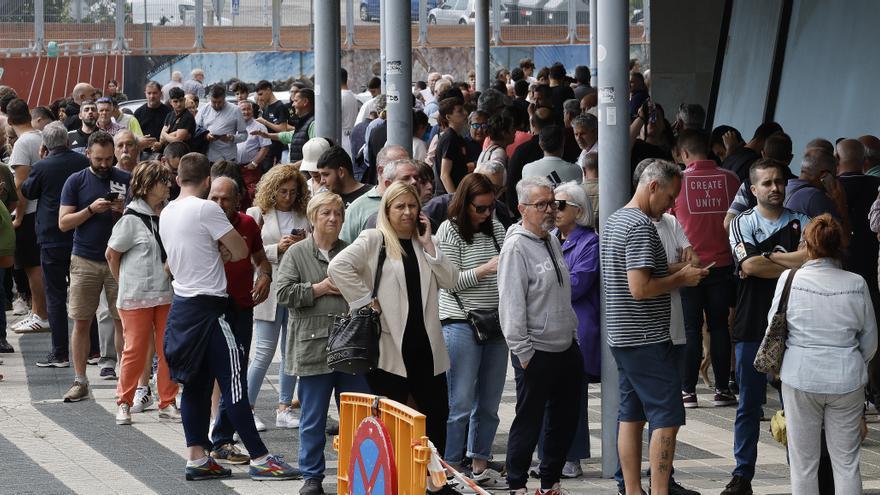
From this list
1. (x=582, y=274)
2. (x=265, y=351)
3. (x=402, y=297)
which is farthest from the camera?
(x=265, y=351)

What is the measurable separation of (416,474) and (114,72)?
34587mm

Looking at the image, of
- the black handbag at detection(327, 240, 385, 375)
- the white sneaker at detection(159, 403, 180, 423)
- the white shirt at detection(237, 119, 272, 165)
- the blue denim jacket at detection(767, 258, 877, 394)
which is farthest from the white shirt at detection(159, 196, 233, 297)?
the white shirt at detection(237, 119, 272, 165)

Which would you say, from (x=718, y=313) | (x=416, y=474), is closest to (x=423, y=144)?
(x=718, y=313)

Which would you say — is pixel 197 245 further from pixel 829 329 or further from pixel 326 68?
pixel 326 68

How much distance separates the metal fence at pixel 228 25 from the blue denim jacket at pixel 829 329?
31613 millimetres

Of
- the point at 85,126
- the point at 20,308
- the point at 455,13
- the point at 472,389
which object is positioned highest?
the point at 455,13

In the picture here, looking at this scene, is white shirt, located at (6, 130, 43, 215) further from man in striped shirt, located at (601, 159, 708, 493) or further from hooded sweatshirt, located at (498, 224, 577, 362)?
man in striped shirt, located at (601, 159, 708, 493)

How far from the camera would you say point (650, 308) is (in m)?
7.95

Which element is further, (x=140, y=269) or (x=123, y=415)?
(x=123, y=415)

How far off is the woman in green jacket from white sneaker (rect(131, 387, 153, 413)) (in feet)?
9.85

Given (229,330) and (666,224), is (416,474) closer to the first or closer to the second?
(666,224)

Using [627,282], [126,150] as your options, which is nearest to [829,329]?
[627,282]

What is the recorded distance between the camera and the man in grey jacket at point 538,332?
26.7ft

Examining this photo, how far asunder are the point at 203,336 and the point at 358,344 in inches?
66.4
